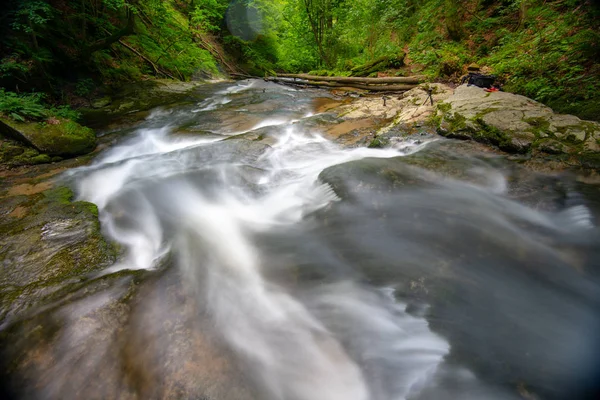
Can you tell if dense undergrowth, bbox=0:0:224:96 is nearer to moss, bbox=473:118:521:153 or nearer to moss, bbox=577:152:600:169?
moss, bbox=473:118:521:153

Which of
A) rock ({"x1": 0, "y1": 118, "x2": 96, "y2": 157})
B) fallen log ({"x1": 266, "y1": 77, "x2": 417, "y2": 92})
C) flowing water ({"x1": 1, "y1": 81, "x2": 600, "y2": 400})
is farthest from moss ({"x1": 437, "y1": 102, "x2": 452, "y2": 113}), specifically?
rock ({"x1": 0, "y1": 118, "x2": 96, "y2": 157})

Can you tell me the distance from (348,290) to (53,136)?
244 inches

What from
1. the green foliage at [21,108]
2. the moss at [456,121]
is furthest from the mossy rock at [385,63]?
the green foliage at [21,108]

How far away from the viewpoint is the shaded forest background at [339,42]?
514 cm

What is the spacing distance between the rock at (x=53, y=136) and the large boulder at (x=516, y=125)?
7044 millimetres

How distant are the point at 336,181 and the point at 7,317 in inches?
136

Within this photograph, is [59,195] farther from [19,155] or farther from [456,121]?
[456,121]

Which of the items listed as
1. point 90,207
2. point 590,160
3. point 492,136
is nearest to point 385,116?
point 492,136

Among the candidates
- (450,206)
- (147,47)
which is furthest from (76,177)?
(147,47)

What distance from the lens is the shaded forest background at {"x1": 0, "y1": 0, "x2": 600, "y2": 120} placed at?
5.14 metres

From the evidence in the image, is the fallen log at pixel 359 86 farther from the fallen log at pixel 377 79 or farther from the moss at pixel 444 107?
the moss at pixel 444 107

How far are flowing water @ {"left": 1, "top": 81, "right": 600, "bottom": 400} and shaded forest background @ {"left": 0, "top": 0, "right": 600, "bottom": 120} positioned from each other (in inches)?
116

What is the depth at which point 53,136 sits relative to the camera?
5145 mm

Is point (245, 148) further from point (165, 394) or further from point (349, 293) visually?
point (165, 394)
